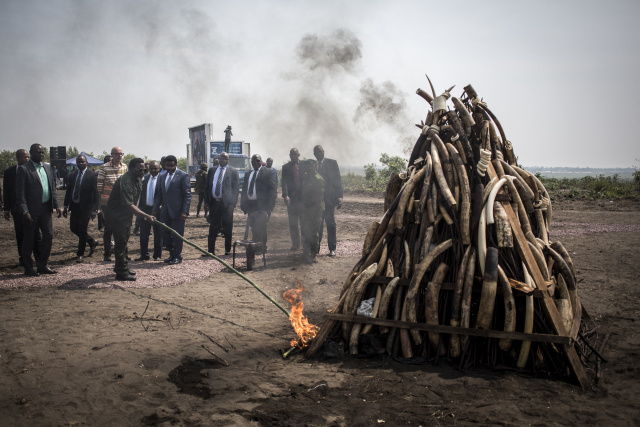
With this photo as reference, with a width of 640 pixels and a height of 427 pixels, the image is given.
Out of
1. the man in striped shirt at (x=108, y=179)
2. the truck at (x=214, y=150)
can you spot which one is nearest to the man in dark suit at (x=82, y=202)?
the man in striped shirt at (x=108, y=179)

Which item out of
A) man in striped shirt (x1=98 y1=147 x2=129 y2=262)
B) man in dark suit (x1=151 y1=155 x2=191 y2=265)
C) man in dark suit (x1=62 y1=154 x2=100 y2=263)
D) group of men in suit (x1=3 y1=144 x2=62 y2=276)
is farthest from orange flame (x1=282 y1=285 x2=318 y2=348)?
man in dark suit (x1=62 y1=154 x2=100 y2=263)

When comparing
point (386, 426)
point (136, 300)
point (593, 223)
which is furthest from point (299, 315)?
point (593, 223)

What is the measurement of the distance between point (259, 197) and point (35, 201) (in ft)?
14.8

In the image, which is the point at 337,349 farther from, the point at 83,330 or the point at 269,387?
the point at 83,330

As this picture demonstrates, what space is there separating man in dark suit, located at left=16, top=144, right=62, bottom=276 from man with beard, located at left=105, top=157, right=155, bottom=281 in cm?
113

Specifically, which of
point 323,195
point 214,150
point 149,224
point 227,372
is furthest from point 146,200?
point 214,150

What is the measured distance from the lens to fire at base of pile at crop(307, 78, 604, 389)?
4.39 metres

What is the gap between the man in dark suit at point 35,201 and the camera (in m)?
7.96

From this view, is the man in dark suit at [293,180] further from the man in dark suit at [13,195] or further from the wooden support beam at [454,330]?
the wooden support beam at [454,330]

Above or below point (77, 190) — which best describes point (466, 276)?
below

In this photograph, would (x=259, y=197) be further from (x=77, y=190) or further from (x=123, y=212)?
(x=77, y=190)

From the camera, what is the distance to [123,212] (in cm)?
806

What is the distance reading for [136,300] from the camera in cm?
684

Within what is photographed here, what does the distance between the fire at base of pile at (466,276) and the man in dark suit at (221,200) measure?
5.62 meters
